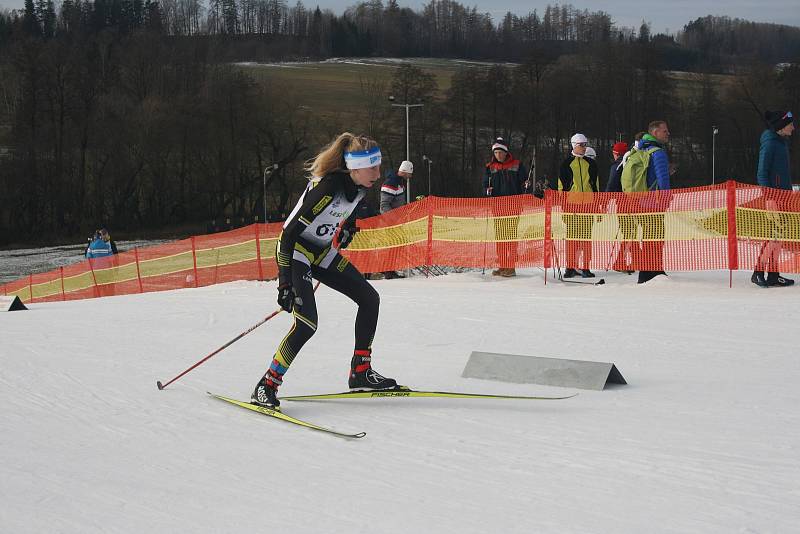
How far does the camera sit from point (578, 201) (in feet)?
39.1

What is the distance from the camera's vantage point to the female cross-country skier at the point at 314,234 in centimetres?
527

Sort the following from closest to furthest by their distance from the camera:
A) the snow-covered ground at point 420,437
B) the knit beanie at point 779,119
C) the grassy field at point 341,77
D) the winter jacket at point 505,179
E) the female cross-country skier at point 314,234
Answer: the snow-covered ground at point 420,437, the female cross-country skier at point 314,234, the knit beanie at point 779,119, the winter jacket at point 505,179, the grassy field at point 341,77

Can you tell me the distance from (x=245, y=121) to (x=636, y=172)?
2461 inches

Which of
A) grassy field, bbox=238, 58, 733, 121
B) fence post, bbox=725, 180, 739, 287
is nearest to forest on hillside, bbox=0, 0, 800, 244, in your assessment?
grassy field, bbox=238, 58, 733, 121

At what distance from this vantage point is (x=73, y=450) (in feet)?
15.1

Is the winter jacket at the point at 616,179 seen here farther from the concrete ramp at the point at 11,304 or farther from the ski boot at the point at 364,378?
the concrete ramp at the point at 11,304

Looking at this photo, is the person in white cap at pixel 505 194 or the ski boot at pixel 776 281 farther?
the person in white cap at pixel 505 194

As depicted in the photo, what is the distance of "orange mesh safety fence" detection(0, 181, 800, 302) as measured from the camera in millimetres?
10469

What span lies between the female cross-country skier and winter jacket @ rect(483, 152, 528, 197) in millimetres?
7666

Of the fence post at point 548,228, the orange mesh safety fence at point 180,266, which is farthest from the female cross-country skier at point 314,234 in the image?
the orange mesh safety fence at point 180,266

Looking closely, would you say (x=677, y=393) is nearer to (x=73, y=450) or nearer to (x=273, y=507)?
(x=273, y=507)

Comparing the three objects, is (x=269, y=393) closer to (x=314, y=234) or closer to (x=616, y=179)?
(x=314, y=234)

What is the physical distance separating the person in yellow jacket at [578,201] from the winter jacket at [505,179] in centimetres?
77

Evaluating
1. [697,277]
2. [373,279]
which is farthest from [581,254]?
[373,279]
